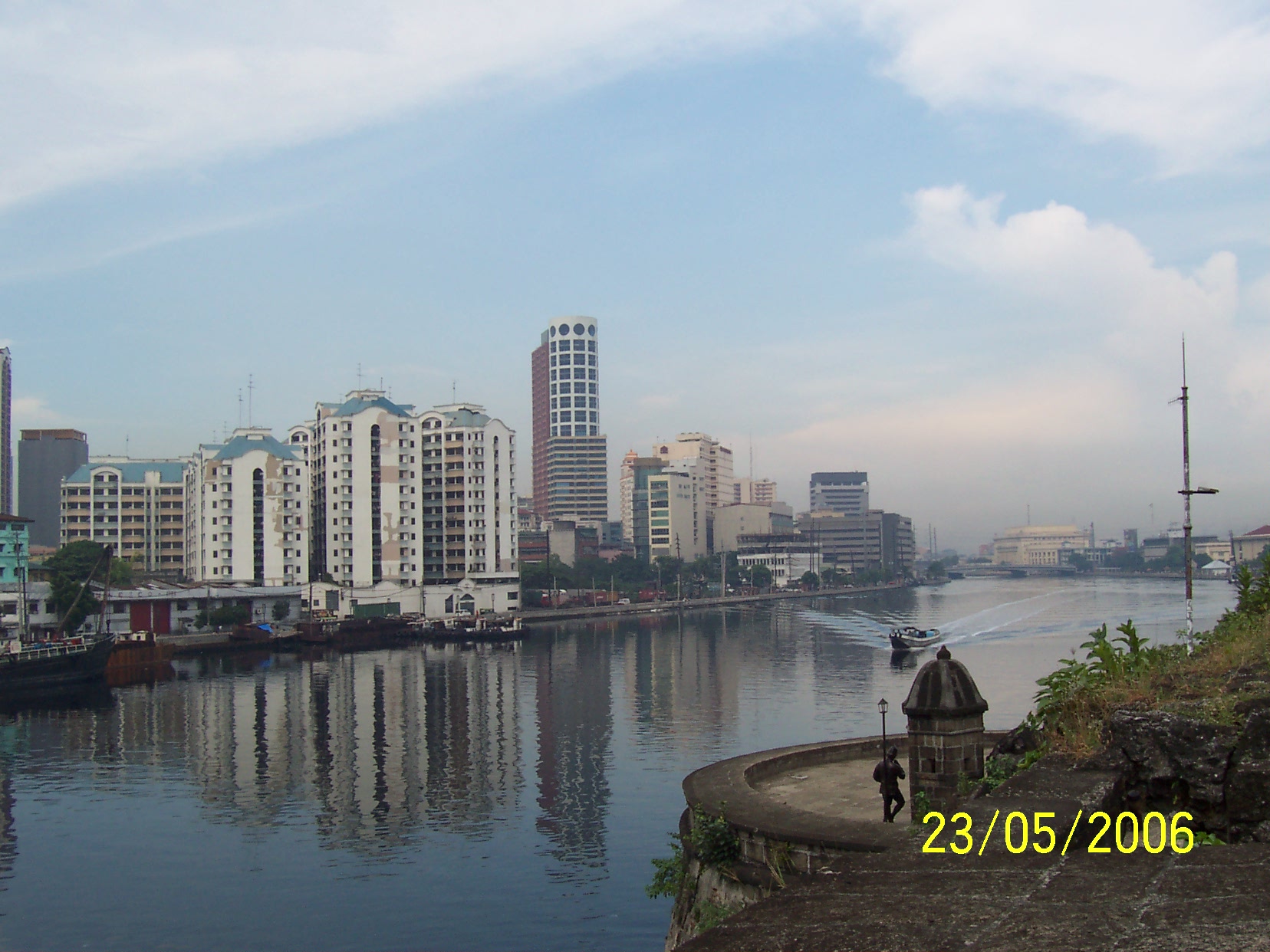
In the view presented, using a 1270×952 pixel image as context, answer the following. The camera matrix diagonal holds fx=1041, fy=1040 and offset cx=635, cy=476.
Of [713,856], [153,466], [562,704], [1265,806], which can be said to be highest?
[153,466]

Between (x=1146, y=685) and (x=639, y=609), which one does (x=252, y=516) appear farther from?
(x=1146, y=685)

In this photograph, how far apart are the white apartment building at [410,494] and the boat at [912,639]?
57699 millimetres

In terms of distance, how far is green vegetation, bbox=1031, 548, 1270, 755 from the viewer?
1062 cm

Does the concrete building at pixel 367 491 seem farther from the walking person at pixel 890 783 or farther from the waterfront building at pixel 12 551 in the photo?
the walking person at pixel 890 783

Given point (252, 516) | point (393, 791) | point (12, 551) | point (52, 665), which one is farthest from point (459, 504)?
point (393, 791)

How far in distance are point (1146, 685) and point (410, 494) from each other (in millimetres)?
123870

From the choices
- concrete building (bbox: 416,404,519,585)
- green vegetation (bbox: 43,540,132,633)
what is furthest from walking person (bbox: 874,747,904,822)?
concrete building (bbox: 416,404,519,585)

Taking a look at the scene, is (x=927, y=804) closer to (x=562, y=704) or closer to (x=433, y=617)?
(x=562, y=704)

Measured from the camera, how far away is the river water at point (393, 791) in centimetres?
2770

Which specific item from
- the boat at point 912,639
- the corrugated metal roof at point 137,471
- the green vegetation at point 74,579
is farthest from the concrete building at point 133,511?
the boat at point 912,639

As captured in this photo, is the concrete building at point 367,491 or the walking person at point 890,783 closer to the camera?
the walking person at point 890,783

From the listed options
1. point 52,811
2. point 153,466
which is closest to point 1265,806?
point 52,811

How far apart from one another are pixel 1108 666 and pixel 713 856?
6232mm

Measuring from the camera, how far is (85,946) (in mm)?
25969
